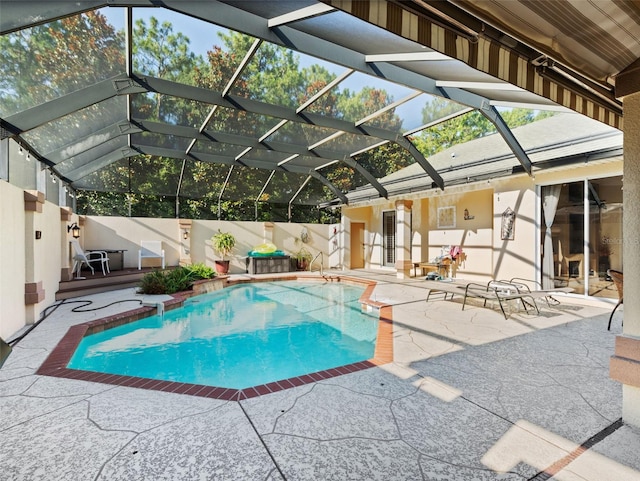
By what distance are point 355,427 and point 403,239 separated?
1013cm

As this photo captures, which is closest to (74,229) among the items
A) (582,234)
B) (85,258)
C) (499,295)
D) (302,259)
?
(85,258)

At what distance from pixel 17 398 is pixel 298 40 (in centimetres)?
589

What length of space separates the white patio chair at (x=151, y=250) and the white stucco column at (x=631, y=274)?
512 inches

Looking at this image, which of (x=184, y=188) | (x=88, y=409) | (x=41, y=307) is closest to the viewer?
(x=88, y=409)

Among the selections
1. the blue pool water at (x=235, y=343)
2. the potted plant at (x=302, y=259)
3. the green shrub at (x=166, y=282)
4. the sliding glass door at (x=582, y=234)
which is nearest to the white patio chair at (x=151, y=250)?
the green shrub at (x=166, y=282)

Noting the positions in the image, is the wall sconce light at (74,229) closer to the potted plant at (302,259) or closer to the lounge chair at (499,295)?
the potted plant at (302,259)

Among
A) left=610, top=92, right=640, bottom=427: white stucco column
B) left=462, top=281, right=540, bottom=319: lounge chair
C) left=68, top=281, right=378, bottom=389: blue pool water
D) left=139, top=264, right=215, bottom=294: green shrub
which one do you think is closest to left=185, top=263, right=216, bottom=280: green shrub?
left=139, top=264, right=215, bottom=294: green shrub

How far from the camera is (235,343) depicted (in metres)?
5.59

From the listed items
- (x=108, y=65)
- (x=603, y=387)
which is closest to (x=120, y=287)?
(x=108, y=65)

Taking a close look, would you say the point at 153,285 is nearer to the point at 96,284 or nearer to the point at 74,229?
the point at 96,284

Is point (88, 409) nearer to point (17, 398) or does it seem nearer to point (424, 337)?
point (17, 398)

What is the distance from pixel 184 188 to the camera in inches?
528

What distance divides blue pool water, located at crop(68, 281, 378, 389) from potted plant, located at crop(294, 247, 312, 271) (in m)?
6.50

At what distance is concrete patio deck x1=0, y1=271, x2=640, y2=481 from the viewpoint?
2.05 m
